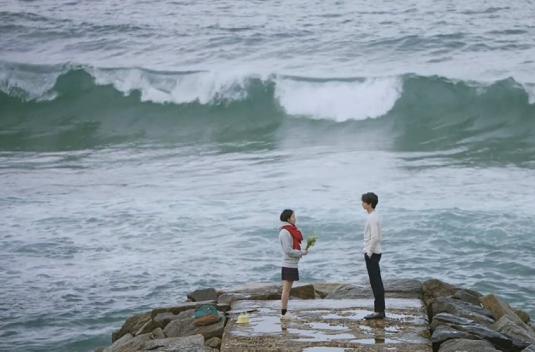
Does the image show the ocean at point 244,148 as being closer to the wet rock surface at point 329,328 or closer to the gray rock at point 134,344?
the gray rock at point 134,344

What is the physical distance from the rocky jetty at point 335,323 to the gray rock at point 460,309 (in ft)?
0.04

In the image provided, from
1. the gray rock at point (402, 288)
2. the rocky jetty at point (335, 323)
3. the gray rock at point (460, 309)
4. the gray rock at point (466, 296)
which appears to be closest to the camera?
the rocky jetty at point (335, 323)

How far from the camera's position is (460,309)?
12.7 m

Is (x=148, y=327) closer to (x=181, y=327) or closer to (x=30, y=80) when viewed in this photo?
(x=181, y=327)

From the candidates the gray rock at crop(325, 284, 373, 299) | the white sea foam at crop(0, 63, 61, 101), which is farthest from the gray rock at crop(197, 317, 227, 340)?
the white sea foam at crop(0, 63, 61, 101)

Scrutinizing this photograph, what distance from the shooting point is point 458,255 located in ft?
57.7

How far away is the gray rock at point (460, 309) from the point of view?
12.6 m

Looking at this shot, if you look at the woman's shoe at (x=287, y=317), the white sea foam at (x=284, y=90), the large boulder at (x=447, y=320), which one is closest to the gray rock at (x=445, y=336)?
the large boulder at (x=447, y=320)

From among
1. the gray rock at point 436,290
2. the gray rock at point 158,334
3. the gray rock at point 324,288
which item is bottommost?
the gray rock at point 324,288

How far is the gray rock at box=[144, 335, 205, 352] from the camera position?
11.5 m

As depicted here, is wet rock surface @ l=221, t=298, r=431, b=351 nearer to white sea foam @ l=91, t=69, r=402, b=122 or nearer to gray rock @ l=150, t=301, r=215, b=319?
gray rock @ l=150, t=301, r=215, b=319

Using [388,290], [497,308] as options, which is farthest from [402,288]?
[497,308]

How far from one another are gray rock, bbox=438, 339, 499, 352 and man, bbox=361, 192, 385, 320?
1.00m

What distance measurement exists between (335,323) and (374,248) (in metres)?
0.89
